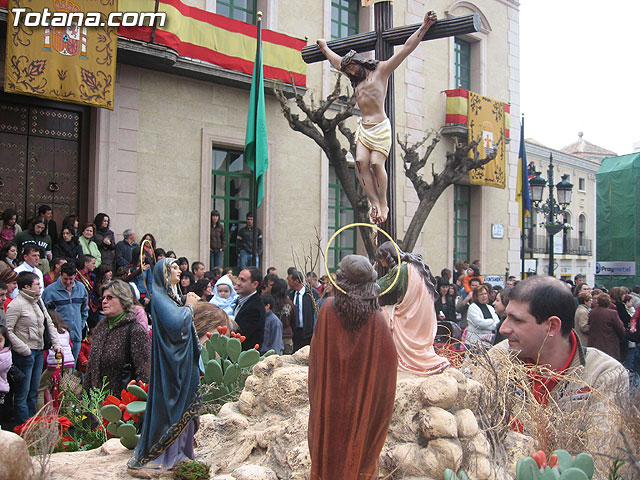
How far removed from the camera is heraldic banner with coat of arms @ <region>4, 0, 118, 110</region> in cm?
995

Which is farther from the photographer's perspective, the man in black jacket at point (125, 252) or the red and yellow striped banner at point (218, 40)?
the red and yellow striped banner at point (218, 40)

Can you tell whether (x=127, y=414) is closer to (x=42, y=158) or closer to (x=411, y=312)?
(x=411, y=312)

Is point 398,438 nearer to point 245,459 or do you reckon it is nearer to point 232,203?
point 245,459

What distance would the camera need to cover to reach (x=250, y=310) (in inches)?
269

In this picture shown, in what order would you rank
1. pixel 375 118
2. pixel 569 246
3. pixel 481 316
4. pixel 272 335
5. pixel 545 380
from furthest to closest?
pixel 569 246
pixel 481 316
pixel 272 335
pixel 375 118
pixel 545 380

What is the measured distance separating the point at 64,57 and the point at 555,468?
10049mm

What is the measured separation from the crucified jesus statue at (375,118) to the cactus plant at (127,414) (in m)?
2.63

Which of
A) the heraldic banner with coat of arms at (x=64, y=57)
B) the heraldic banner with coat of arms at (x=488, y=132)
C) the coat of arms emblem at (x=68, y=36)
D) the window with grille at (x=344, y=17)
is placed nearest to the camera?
the heraldic banner with coat of arms at (x=64, y=57)

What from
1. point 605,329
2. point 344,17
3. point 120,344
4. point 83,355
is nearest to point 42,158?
point 83,355

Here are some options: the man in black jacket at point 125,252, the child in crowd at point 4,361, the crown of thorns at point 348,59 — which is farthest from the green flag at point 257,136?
the child in crowd at point 4,361

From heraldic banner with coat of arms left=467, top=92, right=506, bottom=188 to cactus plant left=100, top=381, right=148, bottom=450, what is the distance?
14.9 metres

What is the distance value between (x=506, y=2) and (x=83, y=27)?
14.6 m

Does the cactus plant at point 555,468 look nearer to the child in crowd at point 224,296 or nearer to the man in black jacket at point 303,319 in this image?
the man in black jacket at point 303,319

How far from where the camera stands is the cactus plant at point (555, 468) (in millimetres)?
2658
